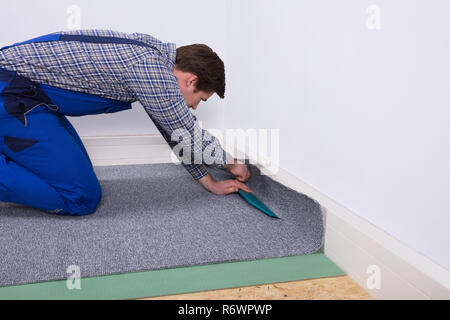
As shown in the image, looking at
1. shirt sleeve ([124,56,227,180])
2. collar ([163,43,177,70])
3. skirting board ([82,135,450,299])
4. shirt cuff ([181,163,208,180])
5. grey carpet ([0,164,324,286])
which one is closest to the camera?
skirting board ([82,135,450,299])

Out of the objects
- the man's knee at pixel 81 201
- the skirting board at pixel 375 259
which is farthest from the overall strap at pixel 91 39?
the skirting board at pixel 375 259

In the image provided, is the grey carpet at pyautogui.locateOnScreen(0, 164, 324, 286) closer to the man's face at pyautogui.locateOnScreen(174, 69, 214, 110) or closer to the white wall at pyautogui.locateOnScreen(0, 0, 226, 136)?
the man's face at pyautogui.locateOnScreen(174, 69, 214, 110)

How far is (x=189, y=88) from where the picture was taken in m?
1.71

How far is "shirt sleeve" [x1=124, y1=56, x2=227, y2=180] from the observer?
152 centimetres

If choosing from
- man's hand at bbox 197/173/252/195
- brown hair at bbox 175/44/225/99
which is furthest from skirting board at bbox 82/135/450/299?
brown hair at bbox 175/44/225/99

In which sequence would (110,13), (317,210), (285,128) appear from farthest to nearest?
(110,13) → (285,128) → (317,210)

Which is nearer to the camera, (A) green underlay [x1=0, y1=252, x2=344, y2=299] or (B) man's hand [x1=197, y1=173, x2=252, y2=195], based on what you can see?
(A) green underlay [x1=0, y1=252, x2=344, y2=299]

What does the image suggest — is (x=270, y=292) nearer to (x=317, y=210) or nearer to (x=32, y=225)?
(x=317, y=210)

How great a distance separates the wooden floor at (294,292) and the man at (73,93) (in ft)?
2.30

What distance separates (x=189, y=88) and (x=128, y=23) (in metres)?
1.06

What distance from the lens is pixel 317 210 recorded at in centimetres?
147

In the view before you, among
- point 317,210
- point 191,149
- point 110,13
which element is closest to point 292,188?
point 317,210

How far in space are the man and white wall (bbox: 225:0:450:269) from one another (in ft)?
1.21

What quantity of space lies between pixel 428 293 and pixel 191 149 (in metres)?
1.00
